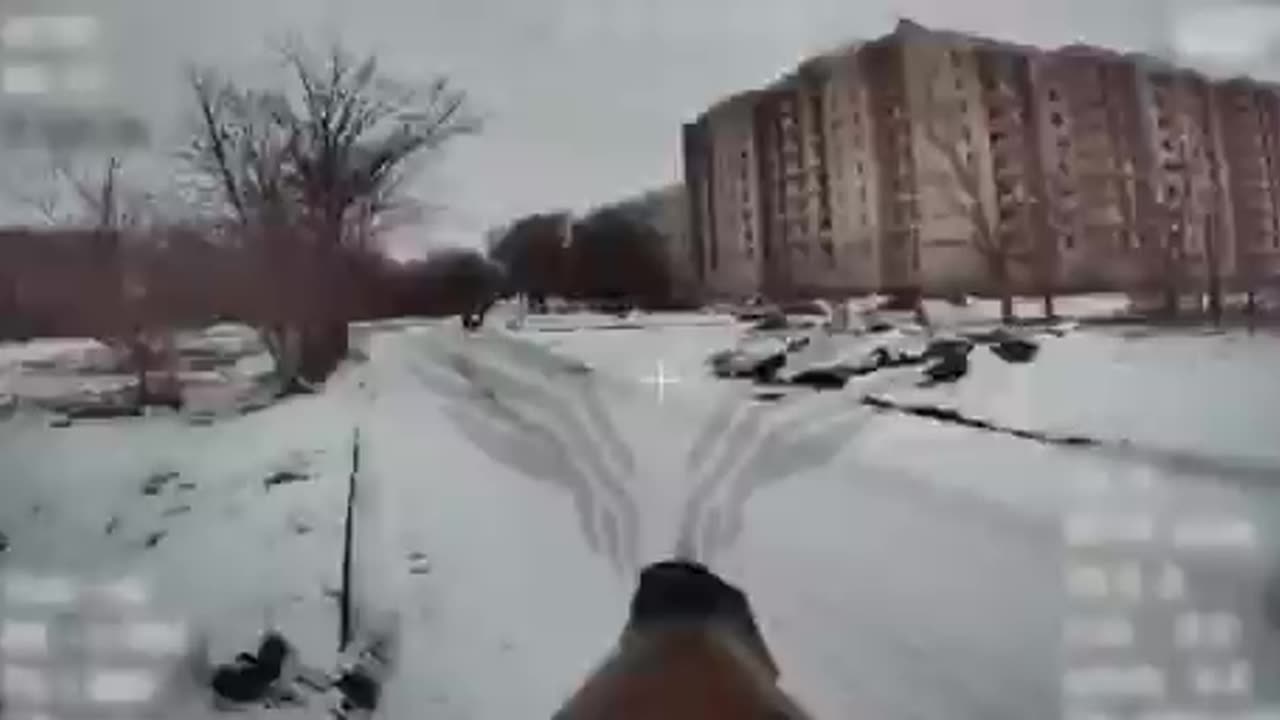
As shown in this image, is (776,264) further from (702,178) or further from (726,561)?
(726,561)

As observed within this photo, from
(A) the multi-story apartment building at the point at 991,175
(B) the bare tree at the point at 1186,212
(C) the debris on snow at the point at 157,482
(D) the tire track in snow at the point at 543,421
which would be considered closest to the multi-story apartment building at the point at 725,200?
(A) the multi-story apartment building at the point at 991,175

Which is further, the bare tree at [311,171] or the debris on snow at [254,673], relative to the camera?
the bare tree at [311,171]

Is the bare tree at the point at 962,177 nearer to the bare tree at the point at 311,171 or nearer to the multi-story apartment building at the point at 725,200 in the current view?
the multi-story apartment building at the point at 725,200

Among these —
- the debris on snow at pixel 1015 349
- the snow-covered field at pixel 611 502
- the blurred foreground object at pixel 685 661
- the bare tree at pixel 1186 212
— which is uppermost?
the bare tree at pixel 1186 212

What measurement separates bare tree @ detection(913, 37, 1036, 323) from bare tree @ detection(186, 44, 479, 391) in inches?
26.7

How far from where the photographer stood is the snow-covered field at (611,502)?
1.77m

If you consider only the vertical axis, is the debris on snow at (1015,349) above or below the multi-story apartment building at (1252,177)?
below

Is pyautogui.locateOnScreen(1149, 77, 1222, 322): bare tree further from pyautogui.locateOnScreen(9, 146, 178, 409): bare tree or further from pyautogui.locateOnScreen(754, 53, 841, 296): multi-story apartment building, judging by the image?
pyautogui.locateOnScreen(9, 146, 178, 409): bare tree

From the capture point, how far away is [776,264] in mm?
1912

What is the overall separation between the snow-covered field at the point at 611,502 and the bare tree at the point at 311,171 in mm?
90

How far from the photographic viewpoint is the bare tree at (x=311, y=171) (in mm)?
1855

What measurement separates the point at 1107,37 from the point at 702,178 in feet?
2.12

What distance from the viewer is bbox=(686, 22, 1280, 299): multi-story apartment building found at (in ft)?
6.22

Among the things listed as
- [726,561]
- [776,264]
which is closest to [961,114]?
[776,264]
